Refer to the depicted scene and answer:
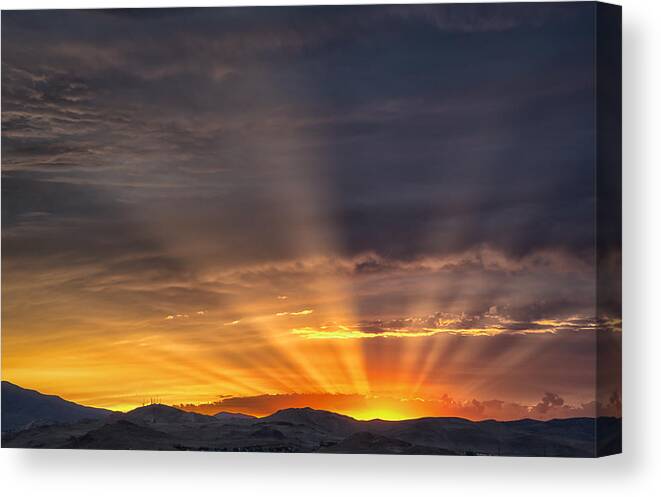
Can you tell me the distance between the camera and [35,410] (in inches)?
346

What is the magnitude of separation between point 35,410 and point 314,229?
1838mm

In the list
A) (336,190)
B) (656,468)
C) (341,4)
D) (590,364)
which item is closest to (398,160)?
(336,190)

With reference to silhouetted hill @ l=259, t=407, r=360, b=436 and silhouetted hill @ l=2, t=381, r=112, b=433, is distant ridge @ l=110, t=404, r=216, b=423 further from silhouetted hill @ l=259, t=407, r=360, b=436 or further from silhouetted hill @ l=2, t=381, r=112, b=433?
silhouetted hill @ l=259, t=407, r=360, b=436

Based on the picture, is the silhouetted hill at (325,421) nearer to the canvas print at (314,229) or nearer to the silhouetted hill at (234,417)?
the canvas print at (314,229)

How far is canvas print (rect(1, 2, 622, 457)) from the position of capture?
8.43m

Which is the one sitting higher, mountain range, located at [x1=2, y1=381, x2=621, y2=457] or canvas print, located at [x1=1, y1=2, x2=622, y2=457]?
canvas print, located at [x1=1, y1=2, x2=622, y2=457]

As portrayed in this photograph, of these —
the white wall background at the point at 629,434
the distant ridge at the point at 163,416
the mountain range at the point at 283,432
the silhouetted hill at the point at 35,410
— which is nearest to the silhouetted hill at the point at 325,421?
the mountain range at the point at 283,432

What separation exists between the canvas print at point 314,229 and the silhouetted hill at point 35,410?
0.01 m

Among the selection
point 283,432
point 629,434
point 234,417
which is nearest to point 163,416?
point 234,417

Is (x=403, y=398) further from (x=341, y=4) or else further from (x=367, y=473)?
(x=341, y=4)

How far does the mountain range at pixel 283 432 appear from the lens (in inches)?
333

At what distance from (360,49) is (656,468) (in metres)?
2.74

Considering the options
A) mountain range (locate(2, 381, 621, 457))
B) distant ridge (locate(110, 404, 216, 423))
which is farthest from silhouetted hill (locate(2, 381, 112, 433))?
distant ridge (locate(110, 404, 216, 423))

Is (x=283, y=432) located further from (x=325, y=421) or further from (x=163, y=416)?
(x=163, y=416)
